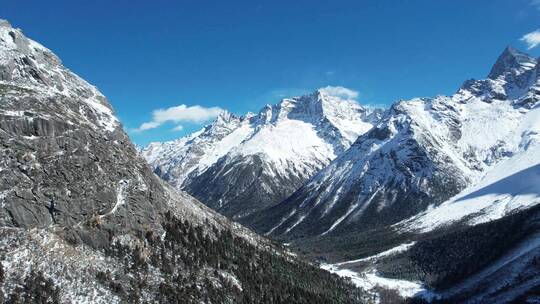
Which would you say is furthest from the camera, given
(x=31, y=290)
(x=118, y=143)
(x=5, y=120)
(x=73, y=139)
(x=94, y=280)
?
(x=118, y=143)

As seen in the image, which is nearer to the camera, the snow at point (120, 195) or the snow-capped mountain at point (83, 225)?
the snow-capped mountain at point (83, 225)

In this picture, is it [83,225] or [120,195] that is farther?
[120,195]

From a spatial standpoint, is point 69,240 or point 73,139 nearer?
point 69,240

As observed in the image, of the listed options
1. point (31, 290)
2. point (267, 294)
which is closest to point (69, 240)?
point (31, 290)

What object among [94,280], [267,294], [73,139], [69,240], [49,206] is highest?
[73,139]

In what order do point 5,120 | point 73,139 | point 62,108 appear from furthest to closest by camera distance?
1. point 62,108
2. point 73,139
3. point 5,120

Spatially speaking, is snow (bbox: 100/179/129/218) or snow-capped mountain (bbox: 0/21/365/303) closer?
snow-capped mountain (bbox: 0/21/365/303)

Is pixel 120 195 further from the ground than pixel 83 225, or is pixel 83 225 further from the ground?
pixel 120 195

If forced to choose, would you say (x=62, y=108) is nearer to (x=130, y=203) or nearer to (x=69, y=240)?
(x=130, y=203)
